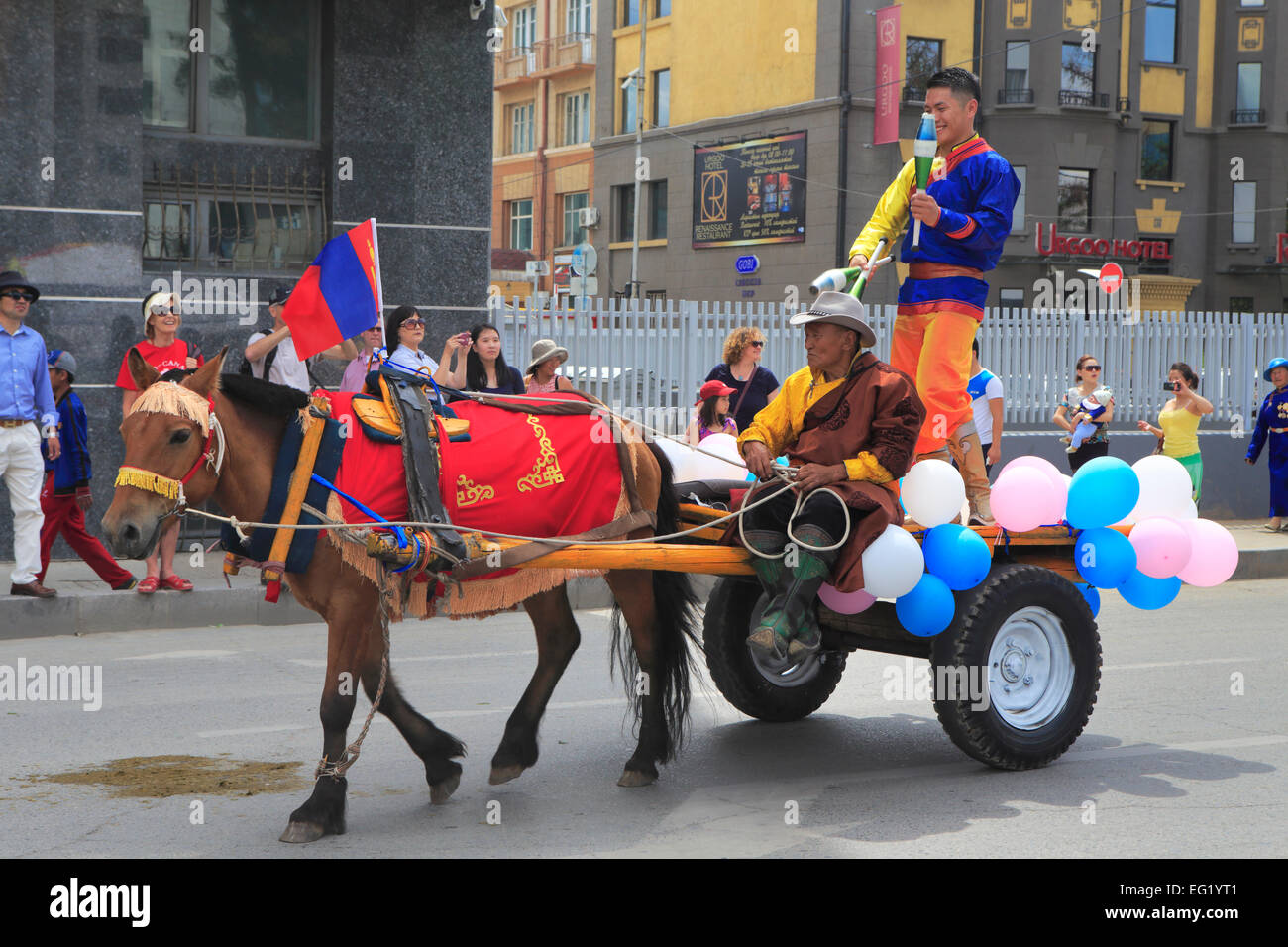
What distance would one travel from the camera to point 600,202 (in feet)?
142

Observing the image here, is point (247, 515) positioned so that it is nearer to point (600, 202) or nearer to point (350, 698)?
point (350, 698)

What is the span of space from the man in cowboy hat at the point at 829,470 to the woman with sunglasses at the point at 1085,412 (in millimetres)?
8885

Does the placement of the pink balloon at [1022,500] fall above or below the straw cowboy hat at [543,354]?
below

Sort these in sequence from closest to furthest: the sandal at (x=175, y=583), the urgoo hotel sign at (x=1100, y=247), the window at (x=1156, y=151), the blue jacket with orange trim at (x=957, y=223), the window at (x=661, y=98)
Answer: the blue jacket with orange trim at (x=957, y=223), the sandal at (x=175, y=583), the urgoo hotel sign at (x=1100, y=247), the window at (x=1156, y=151), the window at (x=661, y=98)

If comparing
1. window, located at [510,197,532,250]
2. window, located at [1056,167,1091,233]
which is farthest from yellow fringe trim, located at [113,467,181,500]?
window, located at [510,197,532,250]

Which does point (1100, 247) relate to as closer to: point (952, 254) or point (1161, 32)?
point (1161, 32)

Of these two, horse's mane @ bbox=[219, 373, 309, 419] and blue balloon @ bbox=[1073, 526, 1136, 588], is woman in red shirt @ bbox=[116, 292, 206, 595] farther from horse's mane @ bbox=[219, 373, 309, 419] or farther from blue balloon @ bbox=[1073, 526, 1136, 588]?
blue balloon @ bbox=[1073, 526, 1136, 588]

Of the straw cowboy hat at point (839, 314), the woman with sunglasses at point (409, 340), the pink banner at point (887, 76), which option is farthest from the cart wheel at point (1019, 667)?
the pink banner at point (887, 76)

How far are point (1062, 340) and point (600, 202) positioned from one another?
28.2m

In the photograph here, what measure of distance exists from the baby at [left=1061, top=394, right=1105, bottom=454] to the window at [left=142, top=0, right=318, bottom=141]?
7904 mm

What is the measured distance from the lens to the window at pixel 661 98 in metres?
40.5

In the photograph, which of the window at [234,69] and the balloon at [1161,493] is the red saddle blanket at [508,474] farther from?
the window at [234,69]

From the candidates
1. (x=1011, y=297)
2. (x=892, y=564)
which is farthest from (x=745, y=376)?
(x=1011, y=297)
